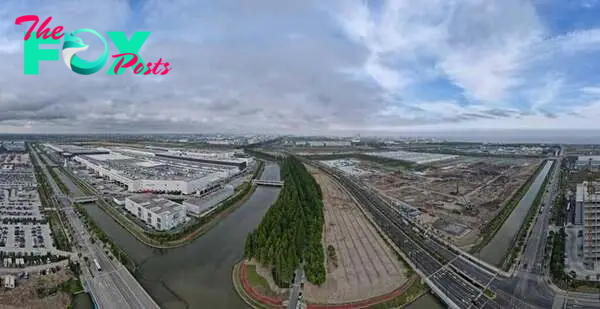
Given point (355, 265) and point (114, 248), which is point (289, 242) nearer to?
point (355, 265)

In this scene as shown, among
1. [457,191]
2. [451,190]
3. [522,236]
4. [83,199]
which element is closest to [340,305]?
[522,236]

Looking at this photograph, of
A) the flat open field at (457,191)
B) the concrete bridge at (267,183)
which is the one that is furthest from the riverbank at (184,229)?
the flat open field at (457,191)

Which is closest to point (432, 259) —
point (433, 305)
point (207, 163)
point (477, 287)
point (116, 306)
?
point (477, 287)

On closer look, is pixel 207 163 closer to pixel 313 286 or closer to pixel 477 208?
pixel 477 208

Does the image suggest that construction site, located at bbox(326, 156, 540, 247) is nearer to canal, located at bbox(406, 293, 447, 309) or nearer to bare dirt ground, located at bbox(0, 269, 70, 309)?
canal, located at bbox(406, 293, 447, 309)

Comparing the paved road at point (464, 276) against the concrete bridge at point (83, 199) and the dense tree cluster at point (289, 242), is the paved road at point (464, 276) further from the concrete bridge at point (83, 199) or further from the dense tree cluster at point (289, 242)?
the concrete bridge at point (83, 199)

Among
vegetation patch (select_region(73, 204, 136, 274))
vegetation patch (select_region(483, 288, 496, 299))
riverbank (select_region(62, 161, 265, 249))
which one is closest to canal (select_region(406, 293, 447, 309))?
vegetation patch (select_region(483, 288, 496, 299))
